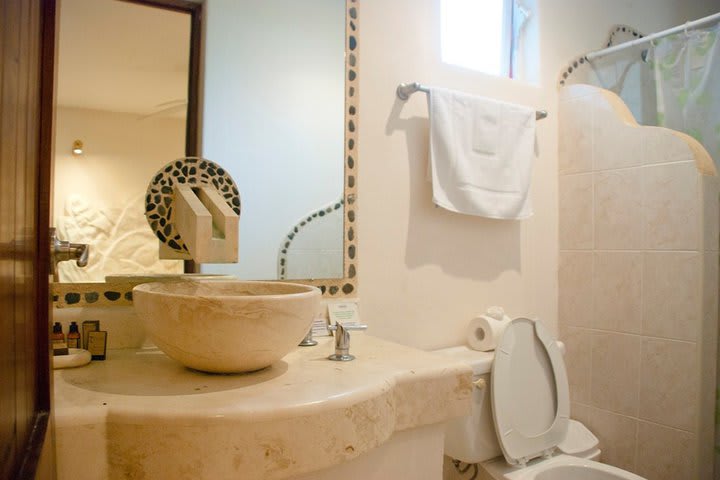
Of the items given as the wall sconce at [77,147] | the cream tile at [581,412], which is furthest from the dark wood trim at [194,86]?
the cream tile at [581,412]

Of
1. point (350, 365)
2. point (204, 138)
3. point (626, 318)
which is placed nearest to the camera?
point (350, 365)

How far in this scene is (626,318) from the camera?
1.77 m

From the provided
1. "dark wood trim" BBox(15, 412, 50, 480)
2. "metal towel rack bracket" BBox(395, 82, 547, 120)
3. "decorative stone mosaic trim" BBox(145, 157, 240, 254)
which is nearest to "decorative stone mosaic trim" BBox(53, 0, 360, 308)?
"metal towel rack bracket" BBox(395, 82, 547, 120)

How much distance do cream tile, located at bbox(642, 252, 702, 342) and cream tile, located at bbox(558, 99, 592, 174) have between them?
448mm

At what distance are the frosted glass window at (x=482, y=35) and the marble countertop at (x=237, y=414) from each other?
4.99 feet

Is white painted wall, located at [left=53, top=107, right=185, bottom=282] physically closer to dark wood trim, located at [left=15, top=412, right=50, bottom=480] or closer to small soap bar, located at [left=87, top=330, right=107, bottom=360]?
small soap bar, located at [left=87, top=330, right=107, bottom=360]

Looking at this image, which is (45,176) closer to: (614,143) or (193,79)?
(193,79)

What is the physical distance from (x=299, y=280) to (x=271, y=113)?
1.52ft

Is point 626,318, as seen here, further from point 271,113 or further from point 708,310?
point 271,113

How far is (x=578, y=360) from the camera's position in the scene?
1.91m

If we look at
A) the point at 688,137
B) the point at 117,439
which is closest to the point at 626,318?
the point at 688,137

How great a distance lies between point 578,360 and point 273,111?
1523 mm

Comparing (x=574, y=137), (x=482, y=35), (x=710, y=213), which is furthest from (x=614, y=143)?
(x=482, y=35)

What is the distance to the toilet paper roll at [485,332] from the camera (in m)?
1.55
